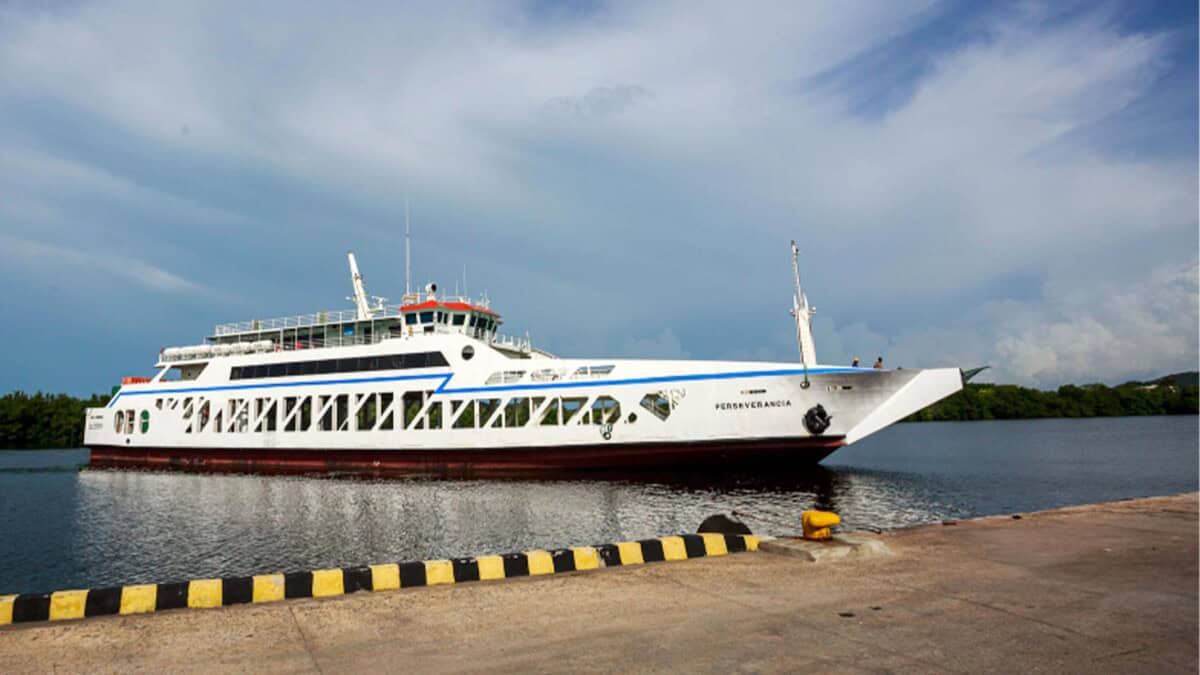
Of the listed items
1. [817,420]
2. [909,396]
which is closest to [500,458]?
[817,420]

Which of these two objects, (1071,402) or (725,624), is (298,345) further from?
(1071,402)

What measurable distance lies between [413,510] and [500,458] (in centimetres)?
940

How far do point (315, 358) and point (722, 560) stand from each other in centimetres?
3658

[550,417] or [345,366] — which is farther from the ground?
[345,366]

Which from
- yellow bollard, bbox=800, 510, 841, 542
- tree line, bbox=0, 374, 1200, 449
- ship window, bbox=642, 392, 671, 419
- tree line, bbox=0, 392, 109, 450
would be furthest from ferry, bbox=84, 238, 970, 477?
tree line, bbox=0, 374, 1200, 449

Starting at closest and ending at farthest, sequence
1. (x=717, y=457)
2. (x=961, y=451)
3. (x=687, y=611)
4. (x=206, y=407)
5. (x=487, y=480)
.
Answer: (x=687, y=611) < (x=717, y=457) < (x=487, y=480) < (x=206, y=407) < (x=961, y=451)

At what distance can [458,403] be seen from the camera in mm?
36656

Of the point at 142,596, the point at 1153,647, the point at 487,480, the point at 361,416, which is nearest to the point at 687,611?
the point at 1153,647

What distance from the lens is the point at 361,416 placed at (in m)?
48.5

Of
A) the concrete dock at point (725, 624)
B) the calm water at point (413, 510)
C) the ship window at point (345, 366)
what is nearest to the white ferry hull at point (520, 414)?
the ship window at point (345, 366)

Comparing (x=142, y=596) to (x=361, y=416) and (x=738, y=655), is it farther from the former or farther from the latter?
(x=361, y=416)

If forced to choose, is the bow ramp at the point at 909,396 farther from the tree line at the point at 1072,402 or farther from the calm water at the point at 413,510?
the tree line at the point at 1072,402

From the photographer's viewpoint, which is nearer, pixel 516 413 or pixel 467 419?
pixel 516 413

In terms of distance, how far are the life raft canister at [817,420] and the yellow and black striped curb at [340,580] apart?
67.6 ft
